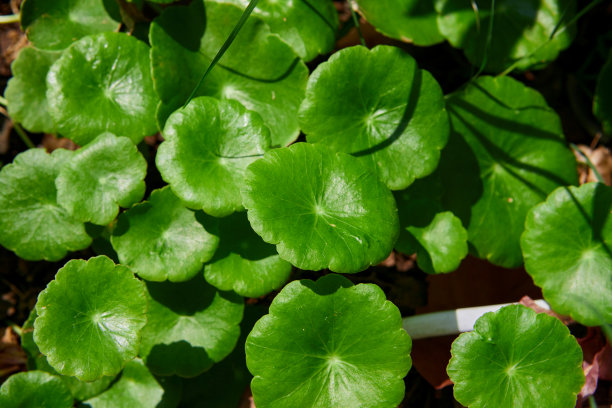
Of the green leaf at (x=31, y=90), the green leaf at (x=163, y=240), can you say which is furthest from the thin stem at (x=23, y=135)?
the green leaf at (x=163, y=240)

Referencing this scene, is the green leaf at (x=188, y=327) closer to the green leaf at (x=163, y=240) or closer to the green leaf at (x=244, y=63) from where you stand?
the green leaf at (x=163, y=240)

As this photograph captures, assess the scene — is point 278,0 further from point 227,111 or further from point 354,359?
point 354,359

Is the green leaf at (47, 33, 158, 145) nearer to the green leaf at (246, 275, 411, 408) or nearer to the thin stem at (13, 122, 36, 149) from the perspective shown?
the thin stem at (13, 122, 36, 149)

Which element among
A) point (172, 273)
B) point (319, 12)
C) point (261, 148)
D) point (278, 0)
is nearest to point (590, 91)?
point (319, 12)

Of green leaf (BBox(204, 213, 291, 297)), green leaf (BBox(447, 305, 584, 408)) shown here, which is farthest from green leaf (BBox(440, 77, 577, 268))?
green leaf (BBox(204, 213, 291, 297))

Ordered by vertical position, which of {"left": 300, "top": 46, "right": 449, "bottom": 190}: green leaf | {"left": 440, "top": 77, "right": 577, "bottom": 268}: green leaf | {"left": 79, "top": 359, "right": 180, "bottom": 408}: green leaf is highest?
{"left": 300, "top": 46, "right": 449, "bottom": 190}: green leaf
